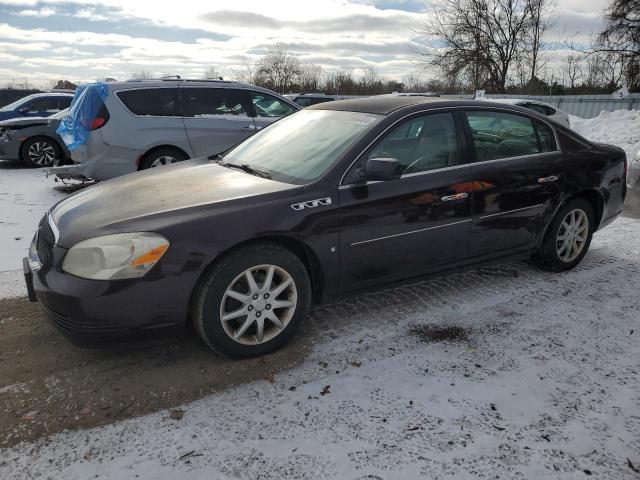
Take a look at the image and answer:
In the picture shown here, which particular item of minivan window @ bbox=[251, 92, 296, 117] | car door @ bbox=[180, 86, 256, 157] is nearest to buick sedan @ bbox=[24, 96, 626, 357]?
car door @ bbox=[180, 86, 256, 157]

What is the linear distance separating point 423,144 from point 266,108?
4748 mm

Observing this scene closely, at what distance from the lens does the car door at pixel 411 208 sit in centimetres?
324

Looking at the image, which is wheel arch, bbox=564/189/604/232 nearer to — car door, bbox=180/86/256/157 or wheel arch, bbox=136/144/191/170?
car door, bbox=180/86/256/157

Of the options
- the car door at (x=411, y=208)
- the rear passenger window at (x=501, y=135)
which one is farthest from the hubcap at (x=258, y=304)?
the rear passenger window at (x=501, y=135)

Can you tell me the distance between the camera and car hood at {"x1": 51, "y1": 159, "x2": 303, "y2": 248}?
2.77 meters

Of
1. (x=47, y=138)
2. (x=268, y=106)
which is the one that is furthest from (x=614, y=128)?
(x=47, y=138)

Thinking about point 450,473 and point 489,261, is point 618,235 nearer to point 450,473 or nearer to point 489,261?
point 489,261

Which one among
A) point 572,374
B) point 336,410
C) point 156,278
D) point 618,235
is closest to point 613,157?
point 618,235

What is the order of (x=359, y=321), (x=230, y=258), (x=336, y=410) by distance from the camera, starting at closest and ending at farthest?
1. (x=336, y=410)
2. (x=230, y=258)
3. (x=359, y=321)

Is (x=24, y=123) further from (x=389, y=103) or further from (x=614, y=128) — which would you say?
(x=614, y=128)

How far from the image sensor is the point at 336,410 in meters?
2.57

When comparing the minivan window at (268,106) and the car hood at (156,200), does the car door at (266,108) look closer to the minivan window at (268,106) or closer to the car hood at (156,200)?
the minivan window at (268,106)

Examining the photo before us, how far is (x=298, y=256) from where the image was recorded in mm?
3150

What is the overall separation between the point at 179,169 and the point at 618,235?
4.93 metres
